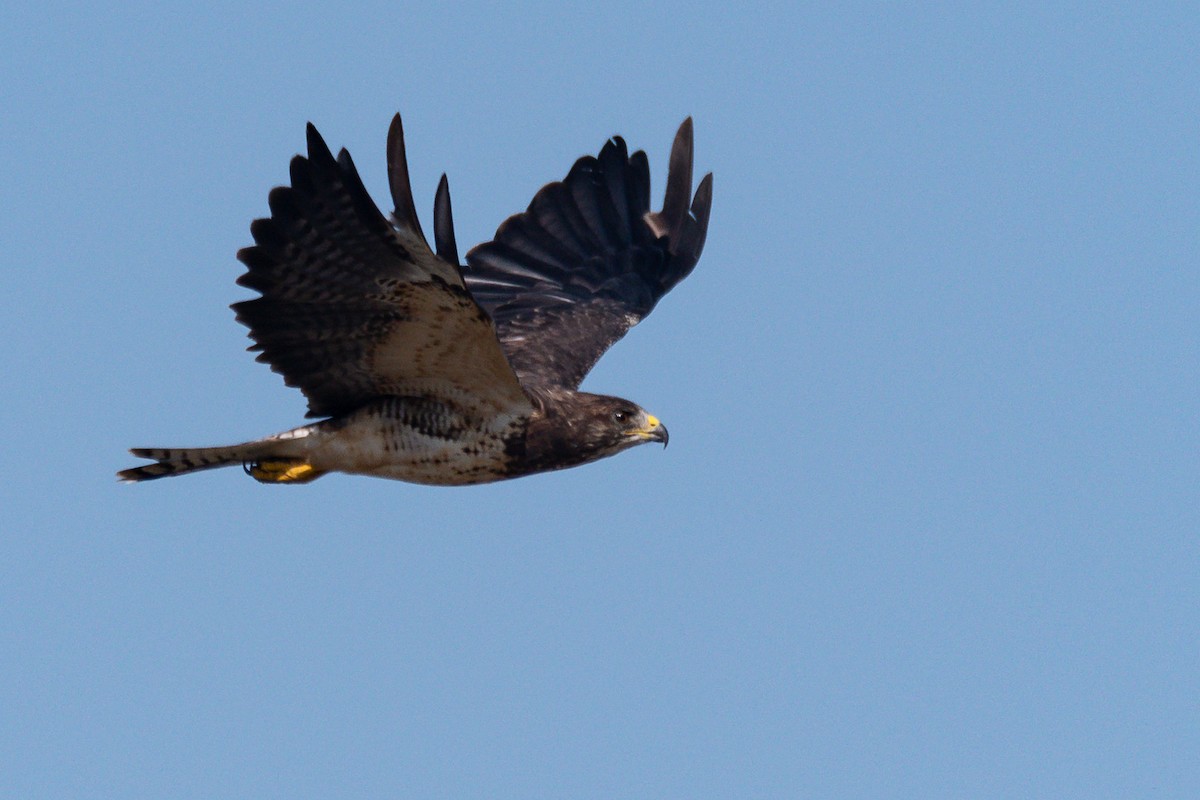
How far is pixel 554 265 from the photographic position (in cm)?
1327

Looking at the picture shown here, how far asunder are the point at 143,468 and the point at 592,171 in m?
4.59

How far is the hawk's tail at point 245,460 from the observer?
32.9 ft

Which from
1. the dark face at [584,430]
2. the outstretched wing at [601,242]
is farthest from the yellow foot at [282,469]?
the outstretched wing at [601,242]

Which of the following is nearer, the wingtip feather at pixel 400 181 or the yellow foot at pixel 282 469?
the wingtip feather at pixel 400 181

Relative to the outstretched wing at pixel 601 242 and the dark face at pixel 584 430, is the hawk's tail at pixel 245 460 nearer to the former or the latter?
the dark face at pixel 584 430

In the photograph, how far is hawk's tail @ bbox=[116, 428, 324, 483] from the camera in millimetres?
10039

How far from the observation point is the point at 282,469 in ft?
33.5

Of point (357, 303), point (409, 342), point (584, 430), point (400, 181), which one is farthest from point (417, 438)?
point (400, 181)

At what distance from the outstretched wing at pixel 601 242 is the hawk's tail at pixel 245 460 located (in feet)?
9.66

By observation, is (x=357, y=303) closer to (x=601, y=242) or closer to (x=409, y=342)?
(x=409, y=342)

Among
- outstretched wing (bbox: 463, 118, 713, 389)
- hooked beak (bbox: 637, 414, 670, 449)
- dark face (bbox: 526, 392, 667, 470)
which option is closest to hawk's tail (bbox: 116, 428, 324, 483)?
dark face (bbox: 526, 392, 667, 470)

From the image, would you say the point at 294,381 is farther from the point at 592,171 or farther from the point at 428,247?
the point at 592,171

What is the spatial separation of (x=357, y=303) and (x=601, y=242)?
4508 millimetres

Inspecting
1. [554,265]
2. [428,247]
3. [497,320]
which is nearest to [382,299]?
[428,247]
